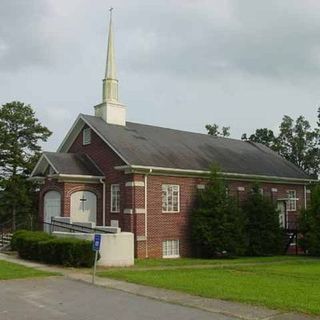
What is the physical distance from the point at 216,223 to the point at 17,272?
511 inches

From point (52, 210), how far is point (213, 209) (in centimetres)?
831

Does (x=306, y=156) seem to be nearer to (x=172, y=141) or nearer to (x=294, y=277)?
(x=172, y=141)

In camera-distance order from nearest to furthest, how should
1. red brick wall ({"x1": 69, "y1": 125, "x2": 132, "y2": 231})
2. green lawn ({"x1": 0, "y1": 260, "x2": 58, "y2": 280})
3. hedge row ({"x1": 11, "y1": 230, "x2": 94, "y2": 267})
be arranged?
green lawn ({"x1": 0, "y1": 260, "x2": 58, "y2": 280})
hedge row ({"x1": 11, "y1": 230, "x2": 94, "y2": 267})
red brick wall ({"x1": 69, "y1": 125, "x2": 132, "y2": 231})

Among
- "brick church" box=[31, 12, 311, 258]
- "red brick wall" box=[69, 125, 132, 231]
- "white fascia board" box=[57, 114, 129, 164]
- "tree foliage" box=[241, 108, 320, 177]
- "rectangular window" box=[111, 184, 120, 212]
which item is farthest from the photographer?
"tree foliage" box=[241, 108, 320, 177]

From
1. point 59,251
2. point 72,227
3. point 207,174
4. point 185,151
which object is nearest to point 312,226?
point 207,174

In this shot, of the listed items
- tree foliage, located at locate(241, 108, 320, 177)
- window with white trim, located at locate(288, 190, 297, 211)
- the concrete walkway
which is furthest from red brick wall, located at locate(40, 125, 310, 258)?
tree foliage, located at locate(241, 108, 320, 177)

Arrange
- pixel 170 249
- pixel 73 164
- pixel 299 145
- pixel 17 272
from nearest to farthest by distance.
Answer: pixel 17 272 → pixel 170 249 → pixel 73 164 → pixel 299 145

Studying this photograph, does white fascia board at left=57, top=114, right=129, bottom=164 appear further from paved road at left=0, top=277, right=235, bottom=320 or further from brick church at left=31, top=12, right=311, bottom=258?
paved road at left=0, top=277, right=235, bottom=320

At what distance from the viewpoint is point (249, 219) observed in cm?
3197

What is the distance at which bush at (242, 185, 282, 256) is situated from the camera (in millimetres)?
31781

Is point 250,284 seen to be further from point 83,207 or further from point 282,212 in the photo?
point 282,212

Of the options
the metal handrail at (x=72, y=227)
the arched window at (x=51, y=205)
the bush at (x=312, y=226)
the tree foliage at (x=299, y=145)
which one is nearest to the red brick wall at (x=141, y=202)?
the arched window at (x=51, y=205)

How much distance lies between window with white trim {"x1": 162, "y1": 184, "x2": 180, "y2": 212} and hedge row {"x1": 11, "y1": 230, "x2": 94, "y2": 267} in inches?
291

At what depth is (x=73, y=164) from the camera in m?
30.3
